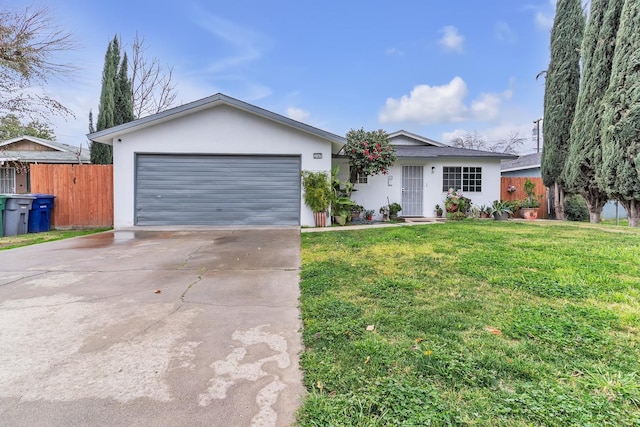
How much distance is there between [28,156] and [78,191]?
812 centimetres

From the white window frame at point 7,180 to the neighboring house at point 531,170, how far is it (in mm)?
25756

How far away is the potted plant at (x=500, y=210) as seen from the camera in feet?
40.6

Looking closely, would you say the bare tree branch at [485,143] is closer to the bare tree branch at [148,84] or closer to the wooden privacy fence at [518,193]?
the wooden privacy fence at [518,193]

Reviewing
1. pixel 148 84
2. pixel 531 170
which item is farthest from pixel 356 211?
pixel 148 84

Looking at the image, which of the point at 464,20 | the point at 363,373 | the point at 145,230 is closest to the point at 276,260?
the point at 363,373

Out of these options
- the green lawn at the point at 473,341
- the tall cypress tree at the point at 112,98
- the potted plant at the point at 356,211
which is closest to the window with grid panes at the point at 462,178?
the potted plant at the point at 356,211

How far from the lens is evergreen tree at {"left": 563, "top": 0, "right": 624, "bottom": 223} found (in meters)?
9.62

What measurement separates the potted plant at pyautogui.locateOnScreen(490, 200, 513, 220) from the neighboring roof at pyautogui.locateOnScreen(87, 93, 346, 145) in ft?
22.5

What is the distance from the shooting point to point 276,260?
18.2 feet

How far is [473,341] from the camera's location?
244 cm

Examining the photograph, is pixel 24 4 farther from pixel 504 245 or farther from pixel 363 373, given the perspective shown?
Answer: pixel 504 245

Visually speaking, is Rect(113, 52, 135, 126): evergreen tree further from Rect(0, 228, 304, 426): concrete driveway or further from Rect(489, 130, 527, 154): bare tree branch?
Rect(489, 130, 527, 154): bare tree branch

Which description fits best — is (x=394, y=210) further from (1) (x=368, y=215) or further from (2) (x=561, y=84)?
(2) (x=561, y=84)

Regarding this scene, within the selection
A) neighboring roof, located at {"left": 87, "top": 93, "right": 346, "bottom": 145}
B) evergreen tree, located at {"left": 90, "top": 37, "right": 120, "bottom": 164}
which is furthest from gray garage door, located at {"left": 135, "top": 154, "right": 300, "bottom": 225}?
evergreen tree, located at {"left": 90, "top": 37, "right": 120, "bottom": 164}
